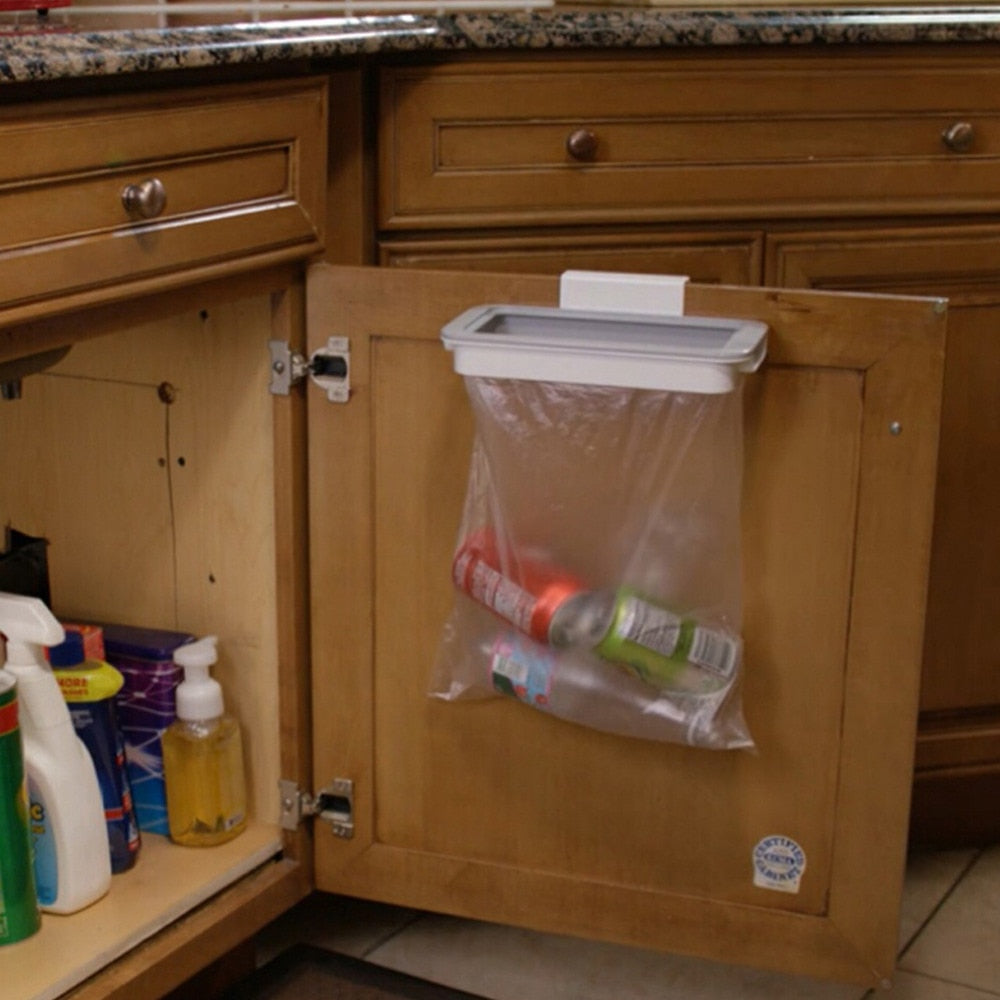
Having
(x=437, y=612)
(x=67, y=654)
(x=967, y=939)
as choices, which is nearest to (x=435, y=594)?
(x=437, y=612)

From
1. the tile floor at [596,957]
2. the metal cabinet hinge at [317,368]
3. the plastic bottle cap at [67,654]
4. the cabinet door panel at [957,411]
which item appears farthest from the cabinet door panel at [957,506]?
the plastic bottle cap at [67,654]

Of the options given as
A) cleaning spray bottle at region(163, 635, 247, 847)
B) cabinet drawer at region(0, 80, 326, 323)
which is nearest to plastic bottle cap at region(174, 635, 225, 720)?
cleaning spray bottle at region(163, 635, 247, 847)

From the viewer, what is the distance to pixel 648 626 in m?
1.25

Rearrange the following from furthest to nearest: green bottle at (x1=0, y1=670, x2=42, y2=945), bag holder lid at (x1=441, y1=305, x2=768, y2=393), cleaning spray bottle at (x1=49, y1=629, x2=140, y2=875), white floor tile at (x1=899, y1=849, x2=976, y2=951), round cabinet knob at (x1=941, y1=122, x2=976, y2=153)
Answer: white floor tile at (x1=899, y1=849, x2=976, y2=951) < round cabinet knob at (x1=941, y1=122, x2=976, y2=153) < cleaning spray bottle at (x1=49, y1=629, x2=140, y2=875) < green bottle at (x1=0, y1=670, x2=42, y2=945) < bag holder lid at (x1=441, y1=305, x2=768, y2=393)

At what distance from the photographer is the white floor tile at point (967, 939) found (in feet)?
5.19

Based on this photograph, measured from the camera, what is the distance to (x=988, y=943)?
1.64m

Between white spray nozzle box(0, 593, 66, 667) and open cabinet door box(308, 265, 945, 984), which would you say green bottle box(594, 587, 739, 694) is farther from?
white spray nozzle box(0, 593, 66, 667)

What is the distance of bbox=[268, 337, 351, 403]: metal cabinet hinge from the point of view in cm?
134

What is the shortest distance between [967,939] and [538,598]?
694 millimetres

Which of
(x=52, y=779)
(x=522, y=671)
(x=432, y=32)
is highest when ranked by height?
(x=432, y=32)

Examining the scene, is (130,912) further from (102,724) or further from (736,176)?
(736,176)

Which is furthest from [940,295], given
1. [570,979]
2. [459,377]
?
[570,979]

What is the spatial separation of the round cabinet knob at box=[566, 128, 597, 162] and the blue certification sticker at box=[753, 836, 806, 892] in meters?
0.64

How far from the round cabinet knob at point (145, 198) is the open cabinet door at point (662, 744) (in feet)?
0.69
